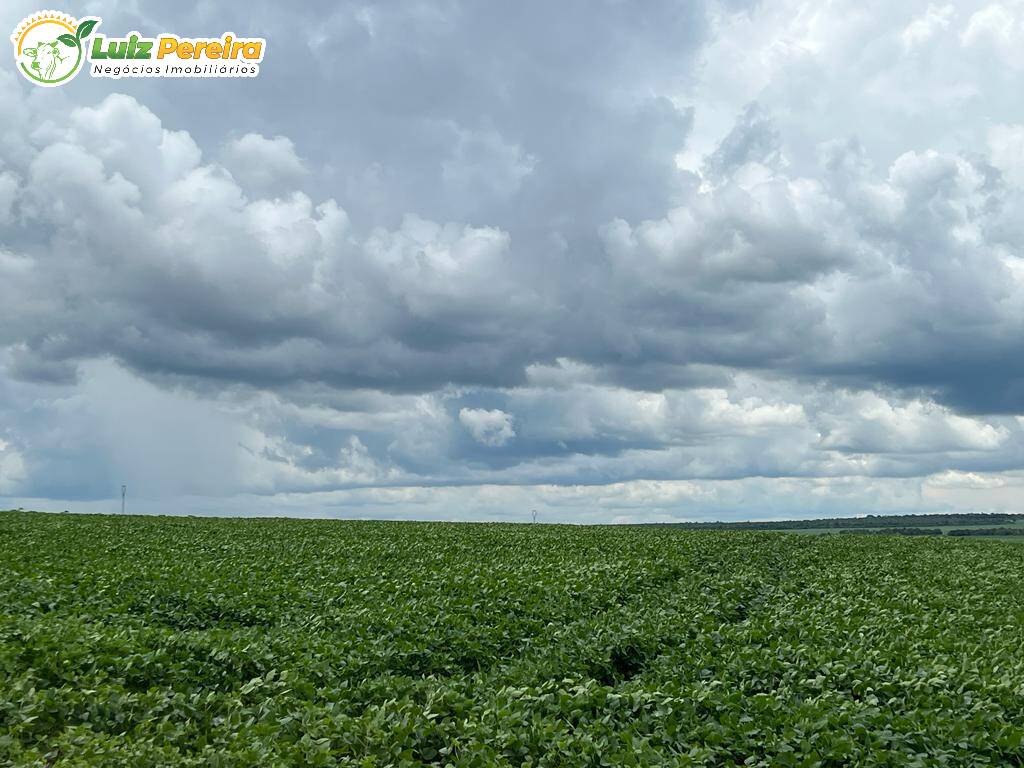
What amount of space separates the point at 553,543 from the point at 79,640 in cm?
2912

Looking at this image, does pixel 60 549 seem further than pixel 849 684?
Yes

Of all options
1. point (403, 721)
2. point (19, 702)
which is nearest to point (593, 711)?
point (403, 721)

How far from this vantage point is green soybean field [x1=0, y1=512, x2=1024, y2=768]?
13266 mm

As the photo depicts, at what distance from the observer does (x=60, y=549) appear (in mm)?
36250

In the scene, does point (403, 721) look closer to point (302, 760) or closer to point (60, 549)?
point (302, 760)

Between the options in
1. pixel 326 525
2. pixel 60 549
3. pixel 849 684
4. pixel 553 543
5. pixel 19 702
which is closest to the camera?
pixel 19 702

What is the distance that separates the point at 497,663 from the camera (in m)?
20.0

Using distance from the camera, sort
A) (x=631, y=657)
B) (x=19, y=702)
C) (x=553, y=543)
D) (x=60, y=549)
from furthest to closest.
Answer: (x=553, y=543), (x=60, y=549), (x=631, y=657), (x=19, y=702)

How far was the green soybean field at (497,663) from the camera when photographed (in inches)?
522

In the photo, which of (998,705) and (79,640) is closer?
(998,705)

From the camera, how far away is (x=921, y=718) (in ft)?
47.1

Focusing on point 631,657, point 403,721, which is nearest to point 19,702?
point 403,721

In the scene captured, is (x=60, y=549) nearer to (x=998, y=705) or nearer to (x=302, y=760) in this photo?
(x=302, y=760)

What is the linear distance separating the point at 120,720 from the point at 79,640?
4.30 metres
